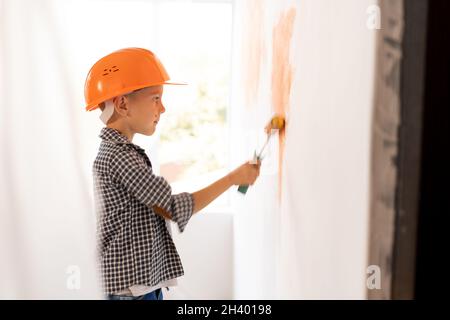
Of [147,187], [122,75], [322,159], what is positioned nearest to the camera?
[322,159]

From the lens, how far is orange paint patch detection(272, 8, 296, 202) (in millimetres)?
1031

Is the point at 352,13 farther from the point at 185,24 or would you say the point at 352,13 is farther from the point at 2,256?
the point at 185,24

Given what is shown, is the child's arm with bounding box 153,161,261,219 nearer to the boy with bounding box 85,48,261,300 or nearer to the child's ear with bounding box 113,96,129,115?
the boy with bounding box 85,48,261,300

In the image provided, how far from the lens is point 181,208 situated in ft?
3.70

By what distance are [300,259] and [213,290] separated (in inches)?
62.3

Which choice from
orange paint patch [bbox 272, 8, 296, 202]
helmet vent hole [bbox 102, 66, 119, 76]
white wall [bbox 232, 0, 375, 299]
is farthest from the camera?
helmet vent hole [bbox 102, 66, 119, 76]

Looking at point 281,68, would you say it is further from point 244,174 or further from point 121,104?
point 121,104

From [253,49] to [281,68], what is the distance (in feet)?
1.79

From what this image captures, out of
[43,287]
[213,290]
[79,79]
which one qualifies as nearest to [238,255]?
[213,290]

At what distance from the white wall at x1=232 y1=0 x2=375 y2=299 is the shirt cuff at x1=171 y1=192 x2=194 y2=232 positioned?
0.67 feet

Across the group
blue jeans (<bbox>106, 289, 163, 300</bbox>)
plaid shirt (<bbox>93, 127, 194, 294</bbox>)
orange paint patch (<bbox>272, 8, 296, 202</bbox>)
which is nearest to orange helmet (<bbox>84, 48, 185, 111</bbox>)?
plaid shirt (<bbox>93, 127, 194, 294</bbox>)

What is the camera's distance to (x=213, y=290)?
96.8 inches

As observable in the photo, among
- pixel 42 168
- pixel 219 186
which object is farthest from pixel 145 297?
pixel 42 168

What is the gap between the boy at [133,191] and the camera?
44.5 inches
